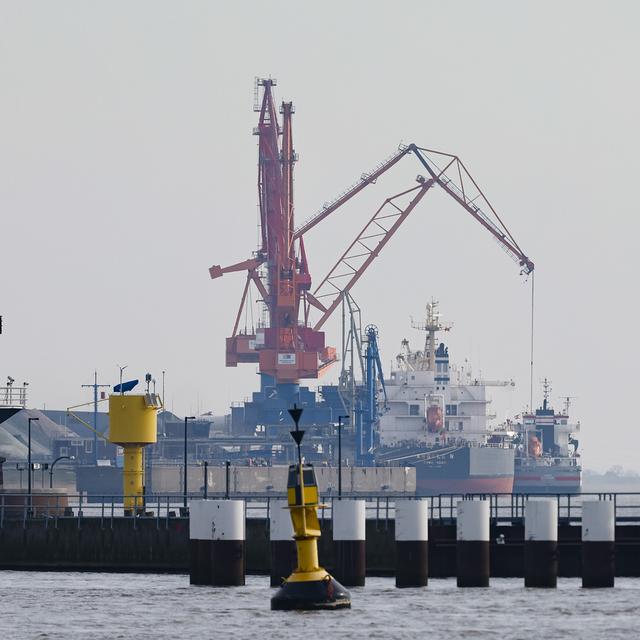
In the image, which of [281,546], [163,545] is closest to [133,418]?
[163,545]

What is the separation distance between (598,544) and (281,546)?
8810mm

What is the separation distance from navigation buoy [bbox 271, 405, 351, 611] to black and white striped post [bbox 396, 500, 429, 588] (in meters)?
7.92

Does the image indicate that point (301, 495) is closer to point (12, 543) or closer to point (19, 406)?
point (12, 543)

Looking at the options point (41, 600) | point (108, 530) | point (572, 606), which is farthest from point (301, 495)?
point (108, 530)

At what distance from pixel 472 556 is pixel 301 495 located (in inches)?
510

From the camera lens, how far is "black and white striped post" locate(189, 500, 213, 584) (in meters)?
52.7

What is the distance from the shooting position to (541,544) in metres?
54.3

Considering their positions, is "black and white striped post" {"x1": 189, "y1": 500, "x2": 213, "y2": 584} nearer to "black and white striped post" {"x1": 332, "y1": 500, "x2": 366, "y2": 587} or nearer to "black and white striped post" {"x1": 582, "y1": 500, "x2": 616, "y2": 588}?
"black and white striped post" {"x1": 332, "y1": 500, "x2": 366, "y2": 587}

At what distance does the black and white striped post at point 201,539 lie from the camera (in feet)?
173

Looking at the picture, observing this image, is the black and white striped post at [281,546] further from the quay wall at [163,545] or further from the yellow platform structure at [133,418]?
the yellow platform structure at [133,418]

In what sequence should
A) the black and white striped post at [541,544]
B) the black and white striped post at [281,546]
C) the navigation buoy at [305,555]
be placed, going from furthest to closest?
the black and white striped post at [281,546], the black and white striped post at [541,544], the navigation buoy at [305,555]

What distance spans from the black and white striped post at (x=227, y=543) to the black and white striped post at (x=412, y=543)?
4.52 m

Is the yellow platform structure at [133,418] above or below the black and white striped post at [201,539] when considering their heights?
above

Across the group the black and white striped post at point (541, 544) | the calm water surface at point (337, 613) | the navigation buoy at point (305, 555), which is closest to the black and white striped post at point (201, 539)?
the calm water surface at point (337, 613)
